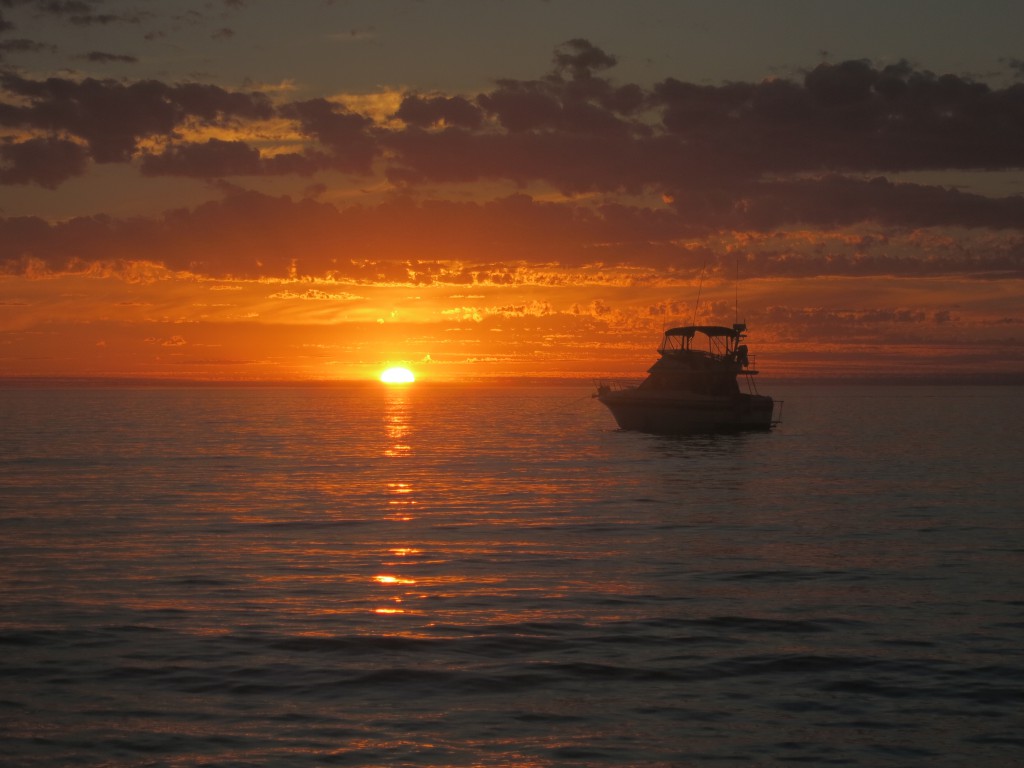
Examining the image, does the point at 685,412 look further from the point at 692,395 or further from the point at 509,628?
the point at 509,628

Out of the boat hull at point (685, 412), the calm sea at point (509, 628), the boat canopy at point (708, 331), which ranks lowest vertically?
the calm sea at point (509, 628)

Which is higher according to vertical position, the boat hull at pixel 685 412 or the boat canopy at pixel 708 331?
the boat canopy at pixel 708 331

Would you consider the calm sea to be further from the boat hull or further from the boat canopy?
the boat canopy

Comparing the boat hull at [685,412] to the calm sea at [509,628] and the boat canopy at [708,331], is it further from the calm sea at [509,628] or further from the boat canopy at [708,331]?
the calm sea at [509,628]

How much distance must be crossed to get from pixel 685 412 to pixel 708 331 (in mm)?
11644

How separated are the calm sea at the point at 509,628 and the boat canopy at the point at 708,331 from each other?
53.3m

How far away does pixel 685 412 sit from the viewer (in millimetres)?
93062

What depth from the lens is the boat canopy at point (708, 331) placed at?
330 feet

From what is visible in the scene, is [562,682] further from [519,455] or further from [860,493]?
[519,455]

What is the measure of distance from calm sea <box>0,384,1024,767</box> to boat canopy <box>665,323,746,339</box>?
5327 cm

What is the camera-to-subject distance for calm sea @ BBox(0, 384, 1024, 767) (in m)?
14.5

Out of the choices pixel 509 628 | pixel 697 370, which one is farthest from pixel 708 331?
pixel 509 628

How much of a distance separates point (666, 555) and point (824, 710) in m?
14.7

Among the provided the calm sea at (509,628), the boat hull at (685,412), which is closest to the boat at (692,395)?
the boat hull at (685,412)
